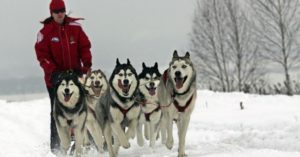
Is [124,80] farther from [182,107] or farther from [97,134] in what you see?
[97,134]

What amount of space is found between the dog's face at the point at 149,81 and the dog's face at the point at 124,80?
717 millimetres

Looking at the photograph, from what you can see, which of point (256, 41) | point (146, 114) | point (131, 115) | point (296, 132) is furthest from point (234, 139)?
point (256, 41)

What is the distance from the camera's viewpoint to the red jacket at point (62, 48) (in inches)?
277

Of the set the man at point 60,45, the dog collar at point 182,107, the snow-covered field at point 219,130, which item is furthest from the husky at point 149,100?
the dog collar at point 182,107

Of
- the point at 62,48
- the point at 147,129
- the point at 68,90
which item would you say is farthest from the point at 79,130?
the point at 147,129

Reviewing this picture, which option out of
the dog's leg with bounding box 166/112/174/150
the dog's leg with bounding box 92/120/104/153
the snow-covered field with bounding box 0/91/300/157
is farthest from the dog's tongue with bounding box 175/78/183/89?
the dog's leg with bounding box 92/120/104/153

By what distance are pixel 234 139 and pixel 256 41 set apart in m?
22.4

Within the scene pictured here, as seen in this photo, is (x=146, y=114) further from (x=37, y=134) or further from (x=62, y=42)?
(x=37, y=134)

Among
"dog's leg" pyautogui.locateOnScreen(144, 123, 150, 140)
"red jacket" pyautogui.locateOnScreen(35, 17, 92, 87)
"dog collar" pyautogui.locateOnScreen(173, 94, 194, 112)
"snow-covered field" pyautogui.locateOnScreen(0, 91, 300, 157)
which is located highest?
"red jacket" pyautogui.locateOnScreen(35, 17, 92, 87)

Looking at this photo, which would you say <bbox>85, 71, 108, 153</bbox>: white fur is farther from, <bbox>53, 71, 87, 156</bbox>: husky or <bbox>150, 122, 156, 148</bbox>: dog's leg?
<bbox>150, 122, 156, 148</bbox>: dog's leg

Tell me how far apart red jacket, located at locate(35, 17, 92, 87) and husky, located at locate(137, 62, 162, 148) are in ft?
2.85

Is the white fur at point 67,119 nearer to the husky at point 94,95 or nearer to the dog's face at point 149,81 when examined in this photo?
the husky at point 94,95

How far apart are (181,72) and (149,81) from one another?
133cm

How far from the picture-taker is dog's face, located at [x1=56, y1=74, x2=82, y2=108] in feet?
20.4
